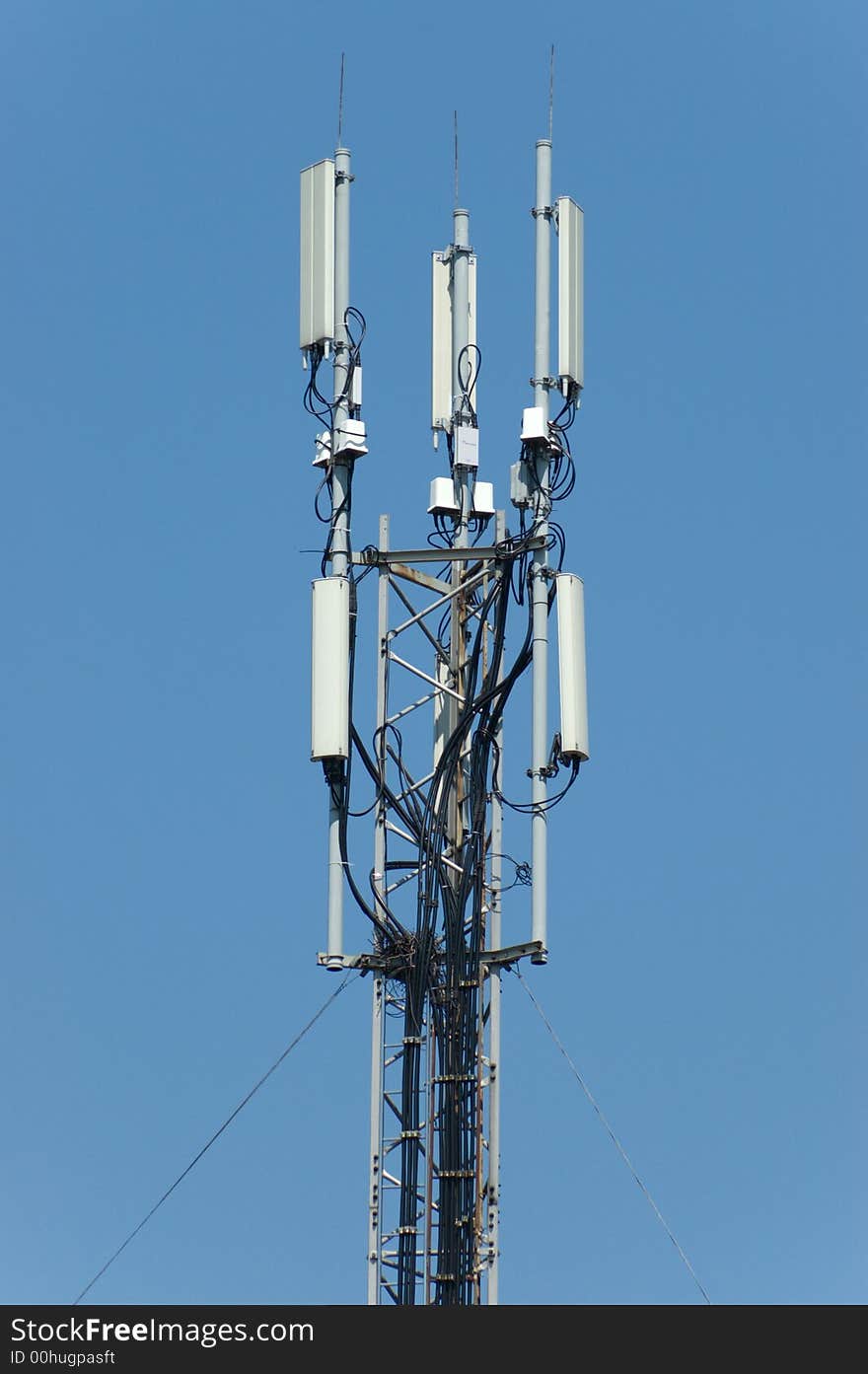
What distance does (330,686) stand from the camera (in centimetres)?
5503

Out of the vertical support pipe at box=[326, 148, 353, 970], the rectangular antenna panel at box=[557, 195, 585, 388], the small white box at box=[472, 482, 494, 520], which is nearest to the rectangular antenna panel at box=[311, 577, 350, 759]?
the vertical support pipe at box=[326, 148, 353, 970]

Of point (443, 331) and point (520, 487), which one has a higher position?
point (443, 331)

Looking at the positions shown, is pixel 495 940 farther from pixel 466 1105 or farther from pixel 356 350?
pixel 356 350

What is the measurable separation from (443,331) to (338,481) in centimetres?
306

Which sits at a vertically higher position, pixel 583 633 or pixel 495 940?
pixel 583 633

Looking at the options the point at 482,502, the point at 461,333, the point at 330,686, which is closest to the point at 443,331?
the point at 461,333

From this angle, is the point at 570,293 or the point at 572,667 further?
the point at 570,293

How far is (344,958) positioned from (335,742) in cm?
303

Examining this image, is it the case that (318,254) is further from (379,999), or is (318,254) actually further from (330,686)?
(379,999)

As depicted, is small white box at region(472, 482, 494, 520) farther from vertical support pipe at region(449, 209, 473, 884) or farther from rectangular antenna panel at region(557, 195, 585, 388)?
rectangular antenna panel at region(557, 195, 585, 388)
